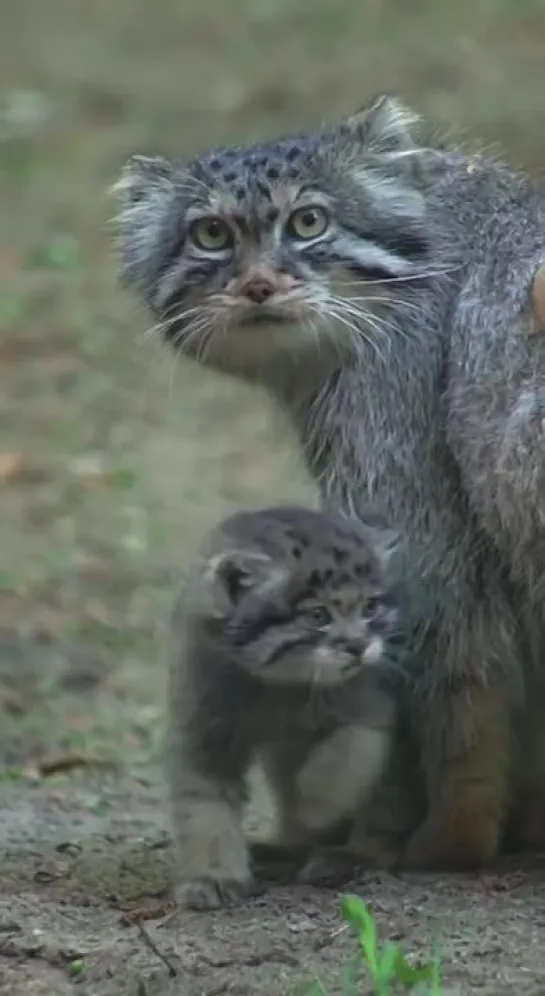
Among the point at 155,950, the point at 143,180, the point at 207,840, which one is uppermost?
the point at 143,180

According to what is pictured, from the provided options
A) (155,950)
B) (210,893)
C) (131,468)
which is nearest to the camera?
(155,950)

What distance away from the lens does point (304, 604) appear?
14.1ft

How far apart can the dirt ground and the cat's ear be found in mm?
676

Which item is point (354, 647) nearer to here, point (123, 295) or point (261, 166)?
point (261, 166)

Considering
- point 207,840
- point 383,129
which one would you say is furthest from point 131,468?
point 207,840

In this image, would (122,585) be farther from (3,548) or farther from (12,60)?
(12,60)

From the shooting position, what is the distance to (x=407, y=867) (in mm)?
4695

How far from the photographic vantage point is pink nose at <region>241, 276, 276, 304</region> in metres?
4.55

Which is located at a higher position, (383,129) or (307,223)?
(383,129)

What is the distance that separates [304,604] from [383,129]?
1319 millimetres

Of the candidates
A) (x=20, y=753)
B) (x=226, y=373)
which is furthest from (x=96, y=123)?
(x=226, y=373)

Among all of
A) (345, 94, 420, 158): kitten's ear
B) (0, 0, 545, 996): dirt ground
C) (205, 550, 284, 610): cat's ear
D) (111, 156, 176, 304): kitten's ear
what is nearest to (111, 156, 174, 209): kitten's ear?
(111, 156, 176, 304): kitten's ear

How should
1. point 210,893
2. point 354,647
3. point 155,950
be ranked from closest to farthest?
point 155,950 < point 354,647 < point 210,893

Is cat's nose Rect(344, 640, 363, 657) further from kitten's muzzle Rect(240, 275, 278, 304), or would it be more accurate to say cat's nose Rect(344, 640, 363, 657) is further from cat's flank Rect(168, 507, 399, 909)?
kitten's muzzle Rect(240, 275, 278, 304)
